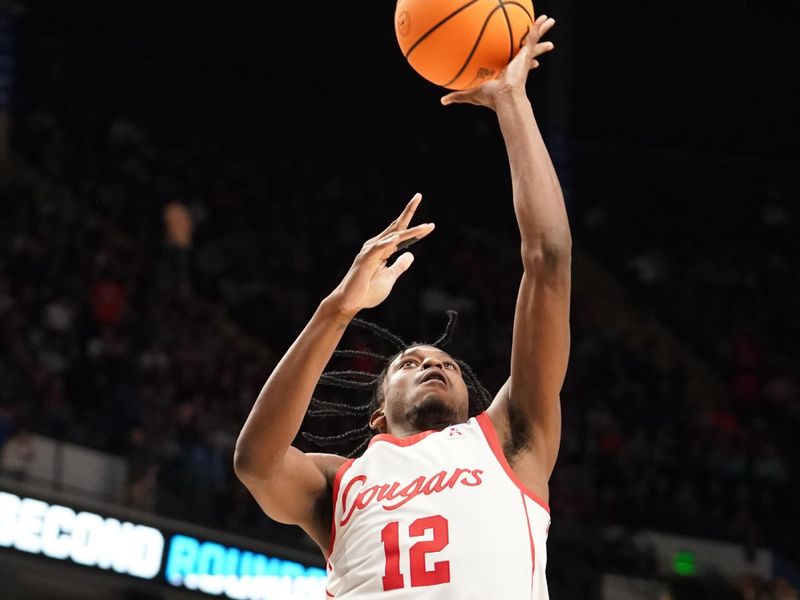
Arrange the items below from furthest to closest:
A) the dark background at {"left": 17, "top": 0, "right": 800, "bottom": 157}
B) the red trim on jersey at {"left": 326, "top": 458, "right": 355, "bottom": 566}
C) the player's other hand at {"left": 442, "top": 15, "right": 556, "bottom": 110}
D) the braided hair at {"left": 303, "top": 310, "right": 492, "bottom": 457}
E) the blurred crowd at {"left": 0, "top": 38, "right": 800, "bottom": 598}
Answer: the dark background at {"left": 17, "top": 0, "right": 800, "bottom": 157} → the blurred crowd at {"left": 0, "top": 38, "right": 800, "bottom": 598} → the braided hair at {"left": 303, "top": 310, "right": 492, "bottom": 457} → the player's other hand at {"left": 442, "top": 15, "right": 556, "bottom": 110} → the red trim on jersey at {"left": 326, "top": 458, "right": 355, "bottom": 566}

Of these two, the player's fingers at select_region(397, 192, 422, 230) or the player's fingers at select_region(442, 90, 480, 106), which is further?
the player's fingers at select_region(442, 90, 480, 106)

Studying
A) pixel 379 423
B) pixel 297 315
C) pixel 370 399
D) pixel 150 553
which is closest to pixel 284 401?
pixel 379 423

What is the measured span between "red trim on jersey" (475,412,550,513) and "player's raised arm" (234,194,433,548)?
42 cm

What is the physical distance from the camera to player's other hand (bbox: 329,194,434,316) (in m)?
2.77

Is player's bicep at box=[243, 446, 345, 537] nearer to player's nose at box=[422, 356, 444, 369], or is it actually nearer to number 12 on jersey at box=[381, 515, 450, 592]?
number 12 on jersey at box=[381, 515, 450, 592]

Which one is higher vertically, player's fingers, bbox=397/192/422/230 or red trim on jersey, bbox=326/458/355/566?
player's fingers, bbox=397/192/422/230

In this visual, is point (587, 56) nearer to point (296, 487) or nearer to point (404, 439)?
point (404, 439)

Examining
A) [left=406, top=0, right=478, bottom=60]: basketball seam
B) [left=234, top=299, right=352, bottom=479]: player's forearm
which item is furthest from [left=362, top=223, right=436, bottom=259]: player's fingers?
[left=406, top=0, right=478, bottom=60]: basketball seam

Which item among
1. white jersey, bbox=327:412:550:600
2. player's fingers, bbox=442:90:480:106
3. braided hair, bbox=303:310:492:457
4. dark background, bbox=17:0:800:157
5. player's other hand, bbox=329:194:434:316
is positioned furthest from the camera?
dark background, bbox=17:0:800:157

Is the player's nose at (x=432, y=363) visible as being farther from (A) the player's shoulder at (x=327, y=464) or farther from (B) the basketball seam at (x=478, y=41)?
(B) the basketball seam at (x=478, y=41)

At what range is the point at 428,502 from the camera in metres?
2.78

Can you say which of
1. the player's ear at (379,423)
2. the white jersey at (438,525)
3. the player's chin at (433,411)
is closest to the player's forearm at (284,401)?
the white jersey at (438,525)

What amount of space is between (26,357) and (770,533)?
625 cm

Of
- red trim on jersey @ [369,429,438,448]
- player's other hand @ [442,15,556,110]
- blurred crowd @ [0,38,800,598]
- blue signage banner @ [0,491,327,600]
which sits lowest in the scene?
red trim on jersey @ [369,429,438,448]
